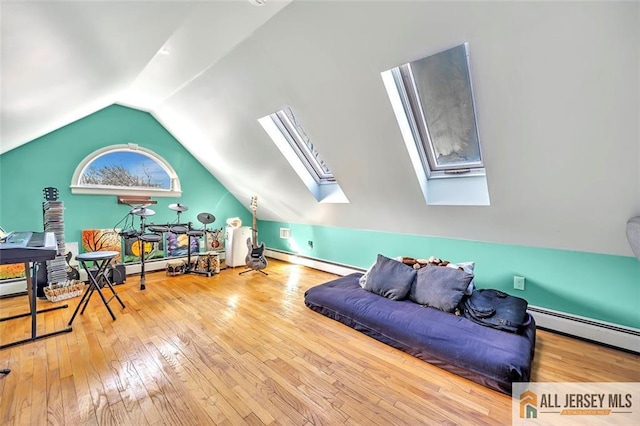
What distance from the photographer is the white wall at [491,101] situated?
1461 mm

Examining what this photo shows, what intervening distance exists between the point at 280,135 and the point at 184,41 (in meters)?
1.47

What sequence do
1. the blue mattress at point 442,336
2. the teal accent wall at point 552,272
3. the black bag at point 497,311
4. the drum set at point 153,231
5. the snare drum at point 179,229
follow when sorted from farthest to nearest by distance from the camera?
1. the snare drum at point 179,229
2. the drum set at point 153,231
3. the teal accent wall at point 552,272
4. the black bag at point 497,311
5. the blue mattress at point 442,336

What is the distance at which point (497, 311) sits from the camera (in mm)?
2252

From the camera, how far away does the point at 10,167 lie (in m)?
3.23

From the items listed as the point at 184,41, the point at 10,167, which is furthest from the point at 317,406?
the point at 10,167

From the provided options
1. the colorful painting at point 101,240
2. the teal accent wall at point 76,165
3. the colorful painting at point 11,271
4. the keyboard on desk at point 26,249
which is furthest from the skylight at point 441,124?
the colorful painting at point 11,271

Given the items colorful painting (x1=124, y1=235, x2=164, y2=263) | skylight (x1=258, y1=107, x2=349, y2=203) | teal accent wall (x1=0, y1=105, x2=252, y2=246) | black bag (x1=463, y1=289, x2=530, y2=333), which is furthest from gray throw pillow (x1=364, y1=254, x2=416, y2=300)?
teal accent wall (x1=0, y1=105, x2=252, y2=246)

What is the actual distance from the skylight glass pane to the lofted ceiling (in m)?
0.24

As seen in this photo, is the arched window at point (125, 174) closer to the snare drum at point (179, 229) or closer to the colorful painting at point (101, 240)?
the colorful painting at point (101, 240)

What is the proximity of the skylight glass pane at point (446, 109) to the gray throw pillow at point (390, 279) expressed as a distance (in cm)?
118

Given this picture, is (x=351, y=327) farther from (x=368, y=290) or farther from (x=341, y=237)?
(x=341, y=237)

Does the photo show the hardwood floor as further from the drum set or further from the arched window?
the arched window

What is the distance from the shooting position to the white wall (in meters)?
1.46

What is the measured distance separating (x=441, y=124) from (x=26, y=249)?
137 inches
